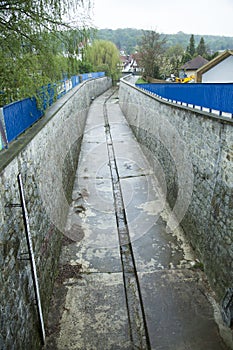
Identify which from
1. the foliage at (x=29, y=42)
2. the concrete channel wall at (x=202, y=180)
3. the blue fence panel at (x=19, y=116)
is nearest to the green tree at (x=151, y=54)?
the concrete channel wall at (x=202, y=180)

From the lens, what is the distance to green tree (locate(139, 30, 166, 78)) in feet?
115

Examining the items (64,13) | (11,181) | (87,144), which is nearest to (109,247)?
(11,181)

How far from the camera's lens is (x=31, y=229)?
18.4ft

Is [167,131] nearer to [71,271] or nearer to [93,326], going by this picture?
[71,271]

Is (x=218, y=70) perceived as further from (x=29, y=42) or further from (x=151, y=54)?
(x=29, y=42)

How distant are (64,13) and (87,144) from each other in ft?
38.3

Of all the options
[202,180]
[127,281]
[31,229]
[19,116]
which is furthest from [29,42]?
[127,281]

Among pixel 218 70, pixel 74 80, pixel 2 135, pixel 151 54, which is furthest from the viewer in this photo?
pixel 151 54

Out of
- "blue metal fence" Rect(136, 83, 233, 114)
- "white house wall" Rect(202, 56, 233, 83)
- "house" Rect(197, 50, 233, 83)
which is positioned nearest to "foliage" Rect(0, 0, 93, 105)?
"blue metal fence" Rect(136, 83, 233, 114)

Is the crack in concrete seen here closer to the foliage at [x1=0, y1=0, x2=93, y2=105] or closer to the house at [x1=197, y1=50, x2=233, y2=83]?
the foliage at [x1=0, y1=0, x2=93, y2=105]

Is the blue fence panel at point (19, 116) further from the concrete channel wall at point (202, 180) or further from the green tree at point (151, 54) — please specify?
the green tree at point (151, 54)

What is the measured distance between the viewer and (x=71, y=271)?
7465 mm

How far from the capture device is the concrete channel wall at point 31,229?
13.6 ft

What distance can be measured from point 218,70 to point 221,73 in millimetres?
357
